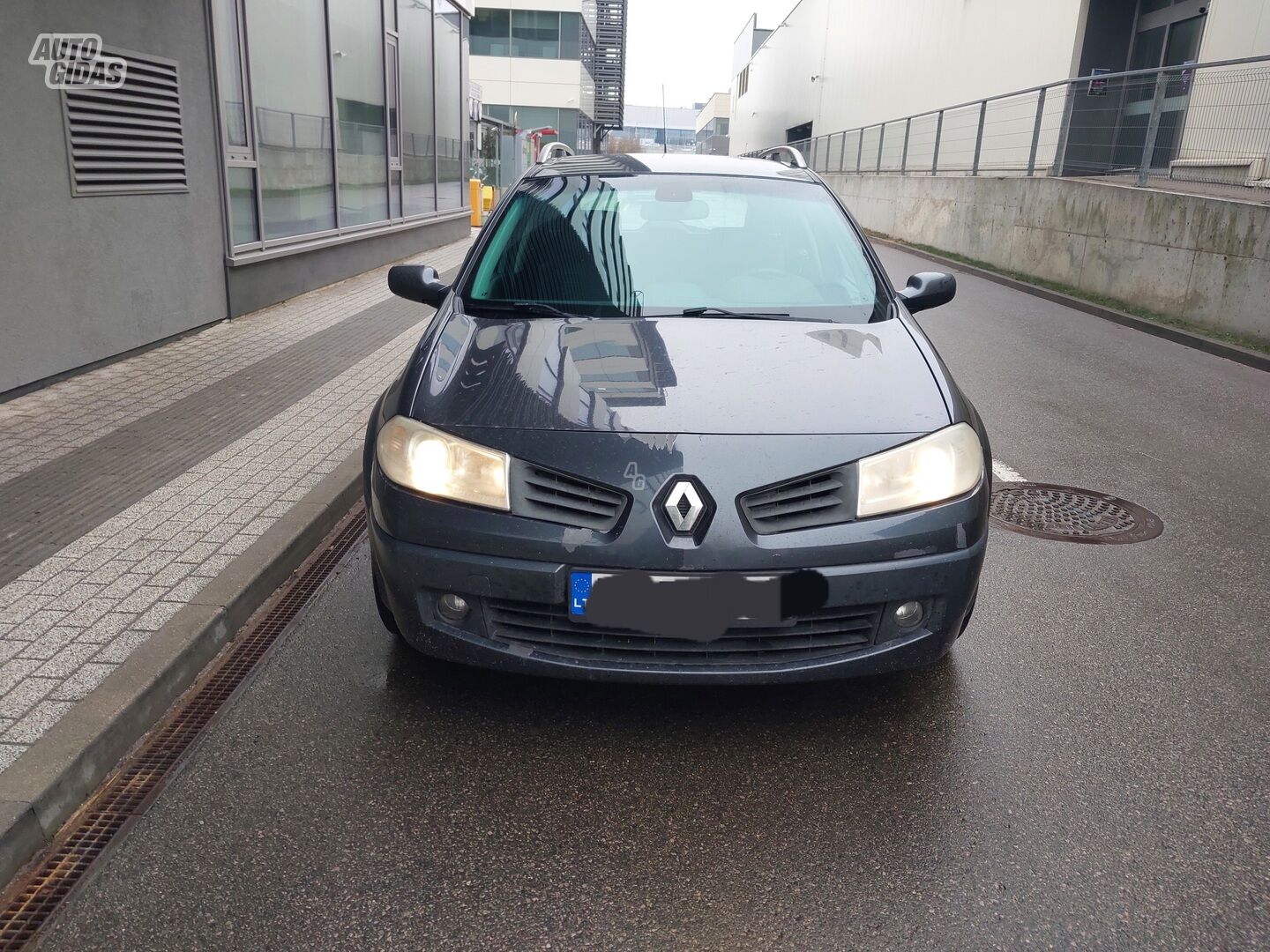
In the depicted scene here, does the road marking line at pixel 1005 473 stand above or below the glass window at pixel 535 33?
below

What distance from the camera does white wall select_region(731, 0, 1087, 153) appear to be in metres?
22.6

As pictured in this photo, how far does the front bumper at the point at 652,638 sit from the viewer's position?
110 inches

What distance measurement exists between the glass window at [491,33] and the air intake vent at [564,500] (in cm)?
4648

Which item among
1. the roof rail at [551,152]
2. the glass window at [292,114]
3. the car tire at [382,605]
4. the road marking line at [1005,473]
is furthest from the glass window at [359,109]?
the car tire at [382,605]

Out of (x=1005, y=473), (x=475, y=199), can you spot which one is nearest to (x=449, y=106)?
(x=475, y=199)

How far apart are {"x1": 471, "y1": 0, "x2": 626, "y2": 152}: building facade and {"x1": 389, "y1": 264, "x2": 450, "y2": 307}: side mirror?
4231 cm

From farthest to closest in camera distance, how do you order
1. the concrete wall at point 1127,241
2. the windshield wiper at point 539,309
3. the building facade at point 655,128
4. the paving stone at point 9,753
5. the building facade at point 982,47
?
the building facade at point 655,128, the building facade at point 982,47, the concrete wall at point 1127,241, the windshield wiper at point 539,309, the paving stone at point 9,753


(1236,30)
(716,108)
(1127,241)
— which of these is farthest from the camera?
(716,108)

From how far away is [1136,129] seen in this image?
44.9 feet

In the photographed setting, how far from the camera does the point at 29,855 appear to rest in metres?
2.50

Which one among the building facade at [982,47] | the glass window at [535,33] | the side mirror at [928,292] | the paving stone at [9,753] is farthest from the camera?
the glass window at [535,33]

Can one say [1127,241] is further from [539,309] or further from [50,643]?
[50,643]

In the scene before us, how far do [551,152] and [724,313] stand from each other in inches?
95.8

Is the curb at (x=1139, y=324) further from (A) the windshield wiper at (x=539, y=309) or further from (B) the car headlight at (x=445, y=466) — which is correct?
(B) the car headlight at (x=445, y=466)
